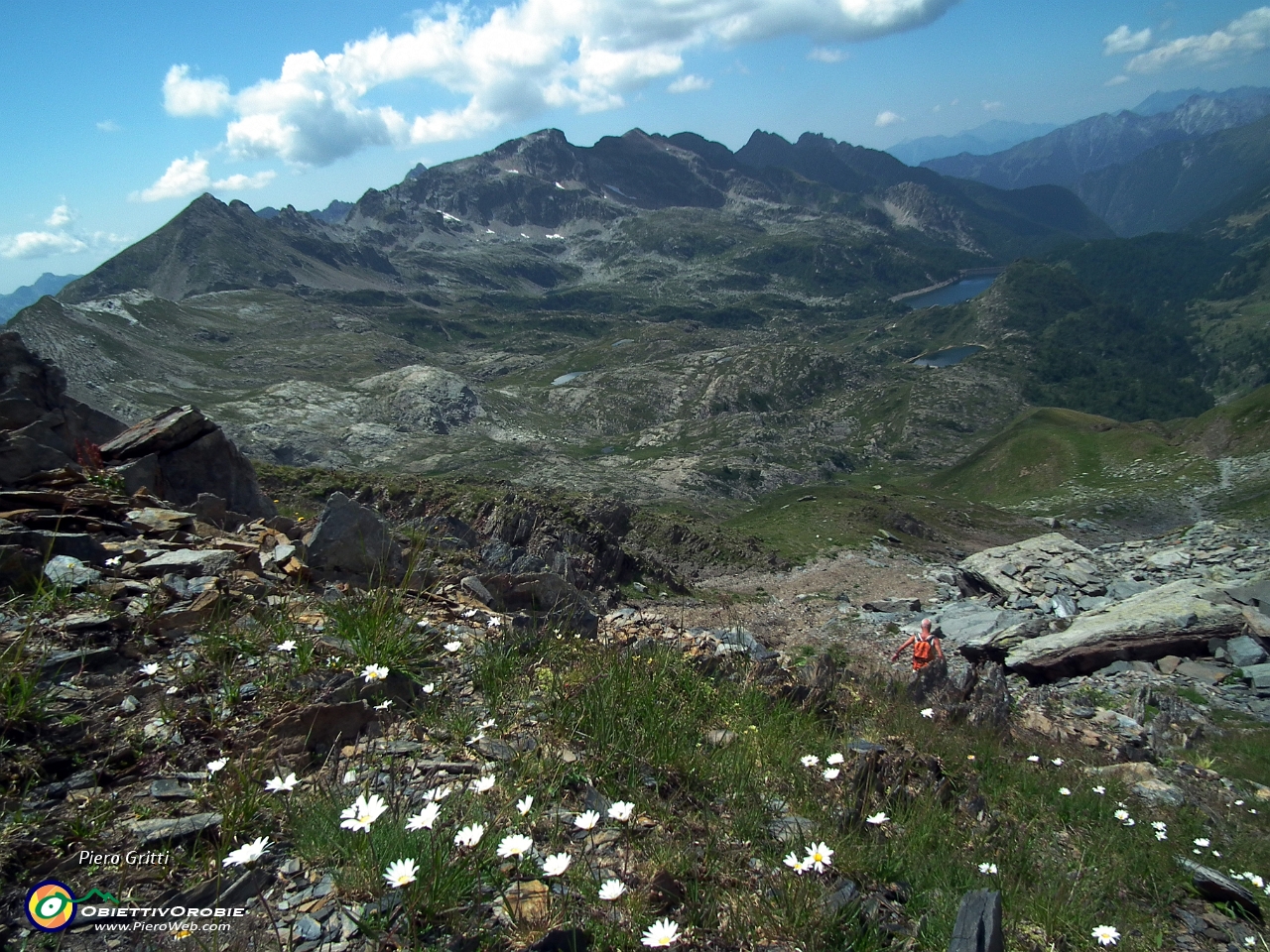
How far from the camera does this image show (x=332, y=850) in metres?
3.60

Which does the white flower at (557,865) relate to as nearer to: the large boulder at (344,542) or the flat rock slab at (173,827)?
the flat rock slab at (173,827)

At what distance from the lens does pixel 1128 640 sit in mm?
21500

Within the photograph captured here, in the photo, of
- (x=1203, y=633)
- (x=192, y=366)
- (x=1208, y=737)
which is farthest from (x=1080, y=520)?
(x=192, y=366)

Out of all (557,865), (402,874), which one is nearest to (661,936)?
(557,865)

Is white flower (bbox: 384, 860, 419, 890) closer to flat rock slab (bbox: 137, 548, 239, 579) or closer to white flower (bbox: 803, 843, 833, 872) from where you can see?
white flower (bbox: 803, 843, 833, 872)

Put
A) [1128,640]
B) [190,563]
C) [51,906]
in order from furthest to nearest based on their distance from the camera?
[1128,640] → [190,563] → [51,906]

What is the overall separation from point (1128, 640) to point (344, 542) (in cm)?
2316

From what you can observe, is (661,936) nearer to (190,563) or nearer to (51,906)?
(51,906)

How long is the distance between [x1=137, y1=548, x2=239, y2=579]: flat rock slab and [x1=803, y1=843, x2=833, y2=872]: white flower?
6.30m

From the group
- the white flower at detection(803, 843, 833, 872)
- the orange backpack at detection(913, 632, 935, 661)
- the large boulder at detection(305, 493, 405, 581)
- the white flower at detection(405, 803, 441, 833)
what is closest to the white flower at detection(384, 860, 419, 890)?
the white flower at detection(405, 803, 441, 833)

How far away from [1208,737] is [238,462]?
73.9 ft

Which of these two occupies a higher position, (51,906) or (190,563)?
(190,563)

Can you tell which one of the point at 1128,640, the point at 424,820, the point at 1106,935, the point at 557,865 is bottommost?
the point at 1128,640

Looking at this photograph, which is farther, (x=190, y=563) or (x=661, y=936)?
(x=190, y=563)
